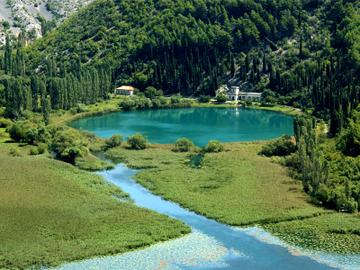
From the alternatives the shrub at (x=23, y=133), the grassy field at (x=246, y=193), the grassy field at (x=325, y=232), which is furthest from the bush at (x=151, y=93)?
the grassy field at (x=325, y=232)

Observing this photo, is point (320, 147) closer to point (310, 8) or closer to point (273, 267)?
point (273, 267)

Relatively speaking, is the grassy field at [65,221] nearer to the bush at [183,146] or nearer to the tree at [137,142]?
the tree at [137,142]

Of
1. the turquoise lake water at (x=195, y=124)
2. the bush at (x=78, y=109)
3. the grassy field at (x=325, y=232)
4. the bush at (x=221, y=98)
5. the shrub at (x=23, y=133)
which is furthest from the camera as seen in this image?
the bush at (x=221, y=98)

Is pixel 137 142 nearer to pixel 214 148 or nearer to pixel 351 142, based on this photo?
pixel 214 148

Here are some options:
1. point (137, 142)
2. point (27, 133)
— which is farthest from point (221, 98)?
point (27, 133)

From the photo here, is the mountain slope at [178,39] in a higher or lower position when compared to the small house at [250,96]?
higher

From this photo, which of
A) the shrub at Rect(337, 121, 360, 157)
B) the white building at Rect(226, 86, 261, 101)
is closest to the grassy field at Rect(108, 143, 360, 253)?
the shrub at Rect(337, 121, 360, 157)

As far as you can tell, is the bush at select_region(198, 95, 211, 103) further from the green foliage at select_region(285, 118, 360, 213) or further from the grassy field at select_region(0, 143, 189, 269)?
the grassy field at select_region(0, 143, 189, 269)
